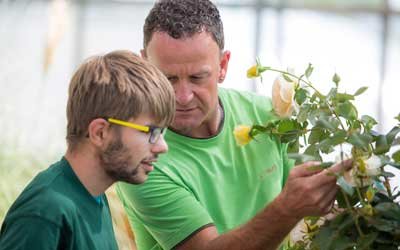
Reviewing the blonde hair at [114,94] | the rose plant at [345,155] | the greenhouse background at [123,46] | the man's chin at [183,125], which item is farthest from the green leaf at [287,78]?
the greenhouse background at [123,46]

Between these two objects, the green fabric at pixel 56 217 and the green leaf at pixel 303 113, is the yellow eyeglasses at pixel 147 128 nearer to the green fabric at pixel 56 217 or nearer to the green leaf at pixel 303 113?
the green fabric at pixel 56 217

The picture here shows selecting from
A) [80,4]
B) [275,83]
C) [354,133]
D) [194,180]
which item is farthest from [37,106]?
[354,133]

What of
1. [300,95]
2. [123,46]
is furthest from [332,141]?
[123,46]

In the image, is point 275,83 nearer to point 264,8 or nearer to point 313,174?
point 313,174

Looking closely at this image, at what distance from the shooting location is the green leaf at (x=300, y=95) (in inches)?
62.4

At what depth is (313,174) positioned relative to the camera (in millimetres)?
1519

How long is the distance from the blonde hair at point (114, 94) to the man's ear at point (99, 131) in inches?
0.4

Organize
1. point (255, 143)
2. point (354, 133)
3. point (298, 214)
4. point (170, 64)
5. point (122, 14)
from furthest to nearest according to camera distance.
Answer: point (122, 14), point (255, 143), point (170, 64), point (298, 214), point (354, 133)

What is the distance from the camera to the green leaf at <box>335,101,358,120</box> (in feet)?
4.96

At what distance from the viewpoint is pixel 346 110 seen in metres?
1.51

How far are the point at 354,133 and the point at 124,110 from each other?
0.38 m

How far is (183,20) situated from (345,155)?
0.53 metres

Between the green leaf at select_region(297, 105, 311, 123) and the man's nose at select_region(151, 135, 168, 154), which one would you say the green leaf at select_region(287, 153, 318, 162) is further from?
the man's nose at select_region(151, 135, 168, 154)

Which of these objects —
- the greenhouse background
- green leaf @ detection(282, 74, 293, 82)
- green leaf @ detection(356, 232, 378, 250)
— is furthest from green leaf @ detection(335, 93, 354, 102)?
the greenhouse background
